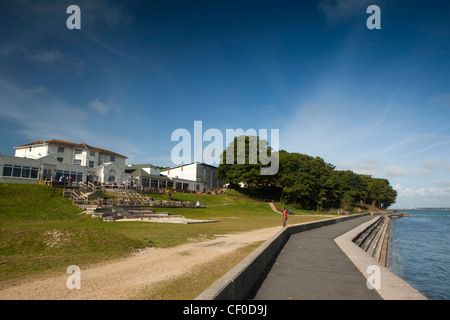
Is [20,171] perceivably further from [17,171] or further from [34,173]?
→ [34,173]

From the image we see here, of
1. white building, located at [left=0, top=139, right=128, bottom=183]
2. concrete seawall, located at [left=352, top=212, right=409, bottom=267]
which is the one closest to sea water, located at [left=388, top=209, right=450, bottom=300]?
concrete seawall, located at [left=352, top=212, right=409, bottom=267]

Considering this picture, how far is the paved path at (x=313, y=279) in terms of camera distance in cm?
597

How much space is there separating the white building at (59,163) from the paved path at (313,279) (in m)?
40.4

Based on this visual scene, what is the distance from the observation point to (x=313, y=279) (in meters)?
7.25

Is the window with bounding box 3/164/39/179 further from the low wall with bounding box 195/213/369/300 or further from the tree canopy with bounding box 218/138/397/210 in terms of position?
the low wall with bounding box 195/213/369/300

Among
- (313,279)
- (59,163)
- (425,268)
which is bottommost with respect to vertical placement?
(425,268)

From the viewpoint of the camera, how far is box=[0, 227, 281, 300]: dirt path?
6695 millimetres

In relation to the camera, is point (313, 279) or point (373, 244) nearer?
point (313, 279)

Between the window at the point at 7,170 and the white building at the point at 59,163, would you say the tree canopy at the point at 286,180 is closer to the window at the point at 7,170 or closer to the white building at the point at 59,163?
the white building at the point at 59,163

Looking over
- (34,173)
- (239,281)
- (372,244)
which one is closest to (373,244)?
(372,244)

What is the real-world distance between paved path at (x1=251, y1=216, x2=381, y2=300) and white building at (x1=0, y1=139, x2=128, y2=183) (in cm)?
4044

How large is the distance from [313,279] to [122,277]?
219 inches

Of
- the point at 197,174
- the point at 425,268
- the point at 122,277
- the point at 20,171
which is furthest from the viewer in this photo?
the point at 197,174

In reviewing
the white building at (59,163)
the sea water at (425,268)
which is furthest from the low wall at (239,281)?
the white building at (59,163)
